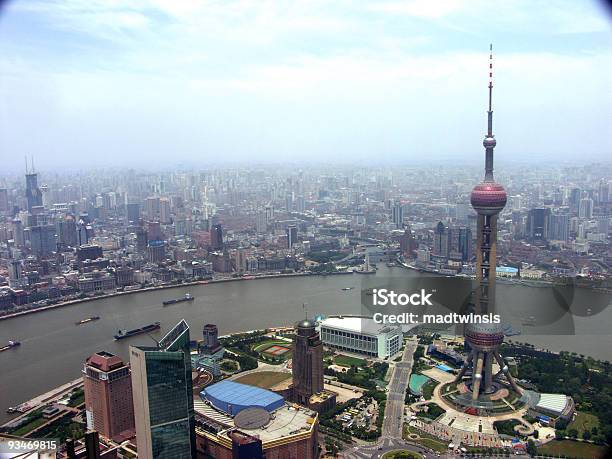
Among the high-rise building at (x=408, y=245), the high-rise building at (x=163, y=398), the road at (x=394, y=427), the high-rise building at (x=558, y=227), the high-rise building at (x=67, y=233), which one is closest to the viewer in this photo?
the high-rise building at (x=163, y=398)

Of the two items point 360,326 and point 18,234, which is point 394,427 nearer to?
point 360,326

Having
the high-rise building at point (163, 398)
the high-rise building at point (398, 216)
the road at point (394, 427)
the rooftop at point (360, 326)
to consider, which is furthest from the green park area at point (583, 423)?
the high-rise building at point (398, 216)

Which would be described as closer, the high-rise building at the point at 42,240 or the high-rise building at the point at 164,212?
the high-rise building at the point at 42,240

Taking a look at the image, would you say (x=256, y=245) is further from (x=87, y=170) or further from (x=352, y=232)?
(x=87, y=170)

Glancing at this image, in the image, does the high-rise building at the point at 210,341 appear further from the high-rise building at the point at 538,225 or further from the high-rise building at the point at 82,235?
the high-rise building at the point at 538,225

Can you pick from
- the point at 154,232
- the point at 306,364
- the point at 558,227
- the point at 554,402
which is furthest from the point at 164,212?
the point at 554,402

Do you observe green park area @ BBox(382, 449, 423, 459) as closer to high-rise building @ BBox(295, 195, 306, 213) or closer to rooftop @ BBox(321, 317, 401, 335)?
rooftop @ BBox(321, 317, 401, 335)
